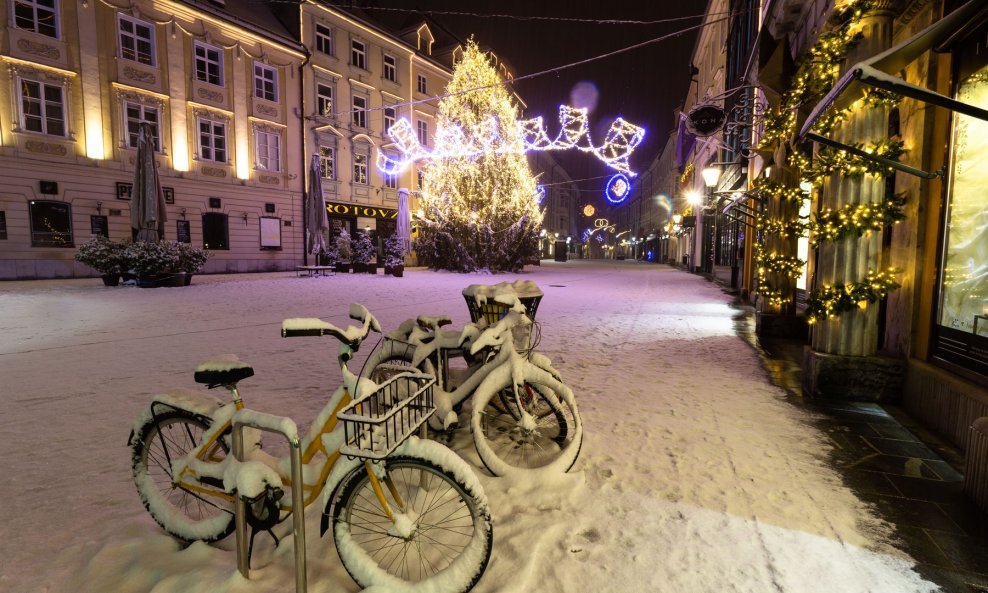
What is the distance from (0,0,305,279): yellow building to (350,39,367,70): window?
3589mm

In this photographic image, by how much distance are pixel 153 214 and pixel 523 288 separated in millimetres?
15154

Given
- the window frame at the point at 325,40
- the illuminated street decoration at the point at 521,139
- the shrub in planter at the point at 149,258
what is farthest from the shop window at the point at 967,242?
the window frame at the point at 325,40

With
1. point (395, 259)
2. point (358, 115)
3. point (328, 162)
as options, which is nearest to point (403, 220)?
point (395, 259)

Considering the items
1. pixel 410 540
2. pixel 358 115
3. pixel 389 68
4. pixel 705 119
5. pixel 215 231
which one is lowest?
pixel 410 540

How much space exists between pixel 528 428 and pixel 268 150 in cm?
2563

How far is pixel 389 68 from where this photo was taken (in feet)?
99.7

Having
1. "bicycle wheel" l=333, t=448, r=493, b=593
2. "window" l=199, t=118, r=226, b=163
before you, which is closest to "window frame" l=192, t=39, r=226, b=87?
"window" l=199, t=118, r=226, b=163

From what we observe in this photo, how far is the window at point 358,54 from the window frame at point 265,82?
203 inches

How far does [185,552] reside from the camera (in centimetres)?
242

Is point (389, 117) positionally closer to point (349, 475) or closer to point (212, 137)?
point (212, 137)

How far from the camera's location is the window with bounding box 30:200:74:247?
17750mm

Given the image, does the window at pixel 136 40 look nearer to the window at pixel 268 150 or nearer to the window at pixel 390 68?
the window at pixel 268 150

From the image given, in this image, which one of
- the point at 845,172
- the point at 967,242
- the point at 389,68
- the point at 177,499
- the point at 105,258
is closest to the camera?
the point at 177,499

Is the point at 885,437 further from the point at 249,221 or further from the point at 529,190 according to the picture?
the point at 249,221
